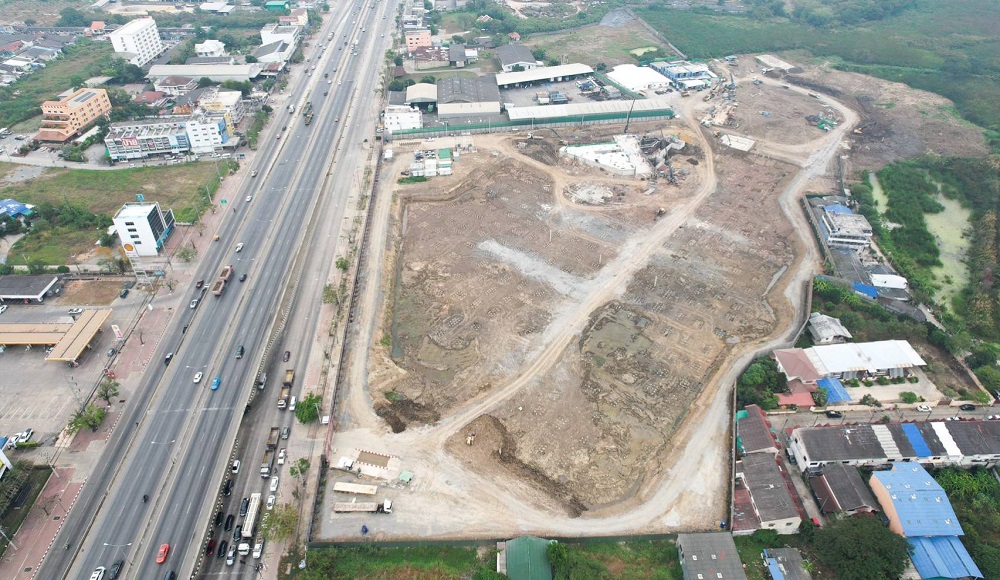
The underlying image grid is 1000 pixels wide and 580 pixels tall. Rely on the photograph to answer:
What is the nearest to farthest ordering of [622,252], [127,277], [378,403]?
[378,403] → [127,277] → [622,252]

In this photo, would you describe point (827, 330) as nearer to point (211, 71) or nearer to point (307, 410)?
point (307, 410)

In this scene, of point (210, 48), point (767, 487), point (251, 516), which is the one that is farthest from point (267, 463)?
point (210, 48)

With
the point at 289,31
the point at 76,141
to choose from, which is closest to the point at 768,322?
the point at 76,141

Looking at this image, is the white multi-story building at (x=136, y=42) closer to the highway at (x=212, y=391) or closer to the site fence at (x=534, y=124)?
the highway at (x=212, y=391)

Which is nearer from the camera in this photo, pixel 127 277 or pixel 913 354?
pixel 913 354

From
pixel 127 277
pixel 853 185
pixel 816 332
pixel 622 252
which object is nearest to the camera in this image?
pixel 816 332

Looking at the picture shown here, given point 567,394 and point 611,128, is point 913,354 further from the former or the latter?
point 611,128
